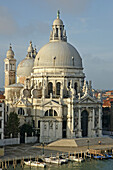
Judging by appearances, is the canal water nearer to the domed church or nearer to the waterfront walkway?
the waterfront walkway

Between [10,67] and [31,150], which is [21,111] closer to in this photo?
[31,150]

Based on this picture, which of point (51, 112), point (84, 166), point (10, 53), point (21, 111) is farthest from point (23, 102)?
point (84, 166)

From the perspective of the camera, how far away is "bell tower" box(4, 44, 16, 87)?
96250 millimetres

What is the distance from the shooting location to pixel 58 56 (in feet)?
267

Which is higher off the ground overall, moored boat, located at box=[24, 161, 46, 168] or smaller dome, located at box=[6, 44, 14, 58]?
smaller dome, located at box=[6, 44, 14, 58]

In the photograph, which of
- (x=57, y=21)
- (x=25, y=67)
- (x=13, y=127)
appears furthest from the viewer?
(x=25, y=67)

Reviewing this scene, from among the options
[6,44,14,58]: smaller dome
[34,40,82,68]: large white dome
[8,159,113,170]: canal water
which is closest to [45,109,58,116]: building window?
[34,40,82,68]: large white dome

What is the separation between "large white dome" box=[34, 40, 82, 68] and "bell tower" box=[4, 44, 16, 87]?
1441 cm

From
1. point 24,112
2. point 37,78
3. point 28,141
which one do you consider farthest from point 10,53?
point 28,141

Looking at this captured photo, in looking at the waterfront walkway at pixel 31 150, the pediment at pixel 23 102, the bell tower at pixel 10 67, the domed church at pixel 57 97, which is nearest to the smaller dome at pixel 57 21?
the domed church at pixel 57 97

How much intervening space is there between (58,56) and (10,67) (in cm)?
1947

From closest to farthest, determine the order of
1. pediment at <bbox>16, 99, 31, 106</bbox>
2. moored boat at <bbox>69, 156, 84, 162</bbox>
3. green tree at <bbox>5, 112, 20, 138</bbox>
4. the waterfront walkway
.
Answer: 1. moored boat at <bbox>69, 156, 84, 162</bbox>
2. the waterfront walkway
3. green tree at <bbox>5, 112, 20, 138</bbox>
4. pediment at <bbox>16, 99, 31, 106</bbox>

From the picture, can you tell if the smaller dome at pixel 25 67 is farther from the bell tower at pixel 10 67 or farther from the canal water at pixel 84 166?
the canal water at pixel 84 166

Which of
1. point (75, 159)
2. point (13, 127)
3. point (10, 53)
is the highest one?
point (10, 53)
